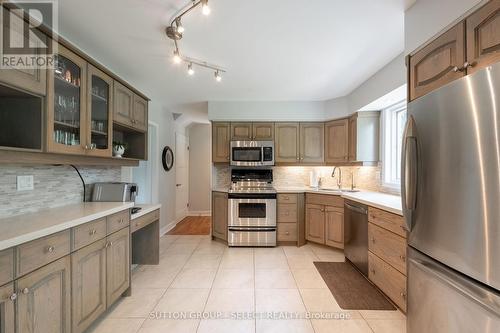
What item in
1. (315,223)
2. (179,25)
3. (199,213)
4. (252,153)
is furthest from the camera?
(199,213)

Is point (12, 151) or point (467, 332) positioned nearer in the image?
point (467, 332)

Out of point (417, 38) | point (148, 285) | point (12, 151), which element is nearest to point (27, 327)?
point (12, 151)

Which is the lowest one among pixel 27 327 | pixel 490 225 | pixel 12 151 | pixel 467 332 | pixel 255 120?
pixel 27 327

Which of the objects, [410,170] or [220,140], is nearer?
[410,170]

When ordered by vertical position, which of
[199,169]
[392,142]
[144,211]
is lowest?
[144,211]

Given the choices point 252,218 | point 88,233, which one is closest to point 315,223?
point 252,218

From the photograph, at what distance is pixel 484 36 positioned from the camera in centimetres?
105

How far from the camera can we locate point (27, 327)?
3.65 ft

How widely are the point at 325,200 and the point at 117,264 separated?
2722mm

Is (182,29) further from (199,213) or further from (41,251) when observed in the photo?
→ (199,213)

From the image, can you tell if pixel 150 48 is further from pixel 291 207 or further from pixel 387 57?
pixel 291 207

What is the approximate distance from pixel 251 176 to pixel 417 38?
2886 mm

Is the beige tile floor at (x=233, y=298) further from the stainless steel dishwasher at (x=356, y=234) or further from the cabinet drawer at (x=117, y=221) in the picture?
the cabinet drawer at (x=117, y=221)

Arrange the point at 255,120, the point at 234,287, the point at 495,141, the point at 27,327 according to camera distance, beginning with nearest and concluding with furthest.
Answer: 1. the point at 495,141
2. the point at 27,327
3. the point at 234,287
4. the point at 255,120
